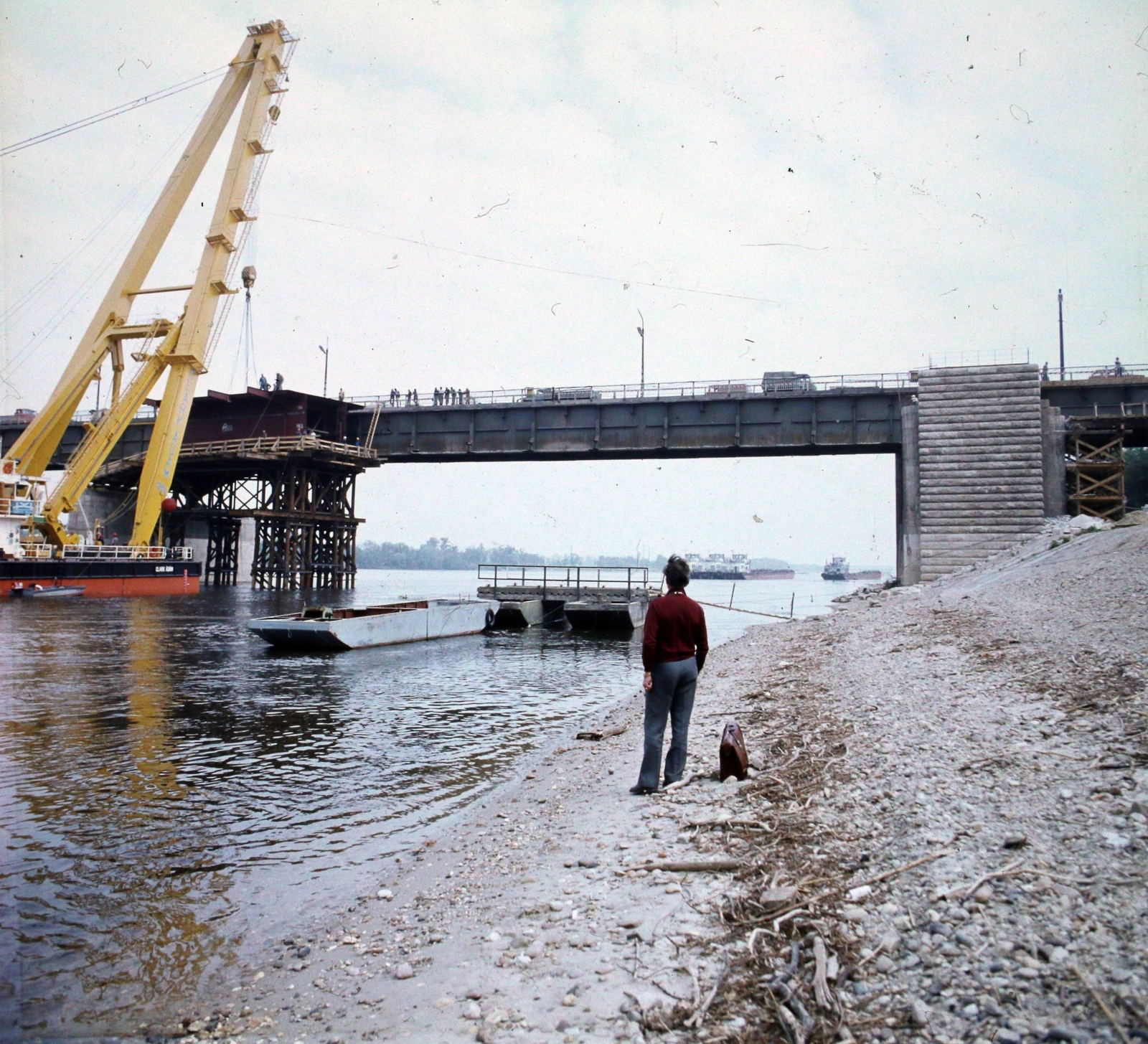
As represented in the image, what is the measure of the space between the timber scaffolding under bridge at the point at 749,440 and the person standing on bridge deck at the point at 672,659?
104 ft

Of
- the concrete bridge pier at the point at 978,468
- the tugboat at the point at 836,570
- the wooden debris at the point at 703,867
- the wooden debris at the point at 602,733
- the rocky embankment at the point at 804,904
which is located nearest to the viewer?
the rocky embankment at the point at 804,904

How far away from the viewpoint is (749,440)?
44406 millimetres

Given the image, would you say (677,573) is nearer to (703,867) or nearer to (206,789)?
(703,867)

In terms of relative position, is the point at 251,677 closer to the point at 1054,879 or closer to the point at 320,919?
the point at 320,919

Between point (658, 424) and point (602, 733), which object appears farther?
point (658, 424)

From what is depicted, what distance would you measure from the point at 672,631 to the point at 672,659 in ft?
0.87

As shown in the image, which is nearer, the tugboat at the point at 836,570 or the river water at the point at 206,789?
the river water at the point at 206,789

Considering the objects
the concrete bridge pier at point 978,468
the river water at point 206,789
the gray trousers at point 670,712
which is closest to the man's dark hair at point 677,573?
the gray trousers at point 670,712

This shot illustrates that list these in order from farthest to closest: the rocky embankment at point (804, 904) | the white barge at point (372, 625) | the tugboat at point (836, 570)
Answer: the tugboat at point (836, 570) → the white barge at point (372, 625) → the rocky embankment at point (804, 904)

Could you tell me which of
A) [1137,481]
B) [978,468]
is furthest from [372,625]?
[1137,481]

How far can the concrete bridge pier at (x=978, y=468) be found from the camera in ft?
115

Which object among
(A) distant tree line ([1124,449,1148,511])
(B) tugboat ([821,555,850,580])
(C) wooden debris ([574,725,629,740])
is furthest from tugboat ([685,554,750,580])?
(C) wooden debris ([574,725,629,740])

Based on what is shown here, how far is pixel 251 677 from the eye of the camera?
63.4 ft

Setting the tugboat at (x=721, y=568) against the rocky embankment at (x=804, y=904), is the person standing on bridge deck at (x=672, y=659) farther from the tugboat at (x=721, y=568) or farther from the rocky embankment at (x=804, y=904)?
the tugboat at (x=721, y=568)
